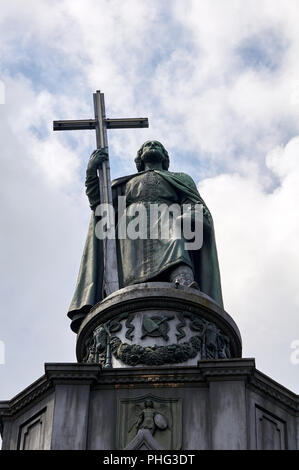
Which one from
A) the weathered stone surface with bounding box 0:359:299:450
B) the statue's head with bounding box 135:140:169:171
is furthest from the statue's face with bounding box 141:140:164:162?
the weathered stone surface with bounding box 0:359:299:450

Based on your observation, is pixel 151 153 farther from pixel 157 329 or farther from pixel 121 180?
pixel 157 329

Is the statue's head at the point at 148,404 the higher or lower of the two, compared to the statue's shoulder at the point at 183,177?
lower

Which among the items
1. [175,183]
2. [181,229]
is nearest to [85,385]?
[181,229]

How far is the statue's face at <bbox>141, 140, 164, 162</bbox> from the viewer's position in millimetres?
23375

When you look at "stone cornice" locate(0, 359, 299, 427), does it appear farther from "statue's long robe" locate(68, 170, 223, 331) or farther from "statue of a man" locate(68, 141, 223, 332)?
"statue's long robe" locate(68, 170, 223, 331)

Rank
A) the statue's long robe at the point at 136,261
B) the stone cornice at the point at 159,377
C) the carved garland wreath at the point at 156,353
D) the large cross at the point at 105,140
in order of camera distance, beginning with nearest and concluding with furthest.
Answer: the stone cornice at the point at 159,377 → the carved garland wreath at the point at 156,353 → the statue's long robe at the point at 136,261 → the large cross at the point at 105,140

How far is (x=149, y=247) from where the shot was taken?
69.5 ft

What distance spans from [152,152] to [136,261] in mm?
3180

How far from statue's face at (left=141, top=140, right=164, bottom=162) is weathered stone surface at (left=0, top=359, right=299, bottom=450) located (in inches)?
271

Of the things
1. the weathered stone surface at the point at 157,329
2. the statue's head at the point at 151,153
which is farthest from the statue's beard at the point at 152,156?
the weathered stone surface at the point at 157,329

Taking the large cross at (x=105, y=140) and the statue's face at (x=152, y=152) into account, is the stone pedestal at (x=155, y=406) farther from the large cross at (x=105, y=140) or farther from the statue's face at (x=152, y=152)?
the statue's face at (x=152, y=152)

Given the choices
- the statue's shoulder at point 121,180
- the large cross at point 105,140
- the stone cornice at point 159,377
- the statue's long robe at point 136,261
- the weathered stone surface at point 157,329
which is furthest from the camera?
the statue's shoulder at point 121,180

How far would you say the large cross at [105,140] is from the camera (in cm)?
2103

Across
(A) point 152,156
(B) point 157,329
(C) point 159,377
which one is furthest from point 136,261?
(C) point 159,377
